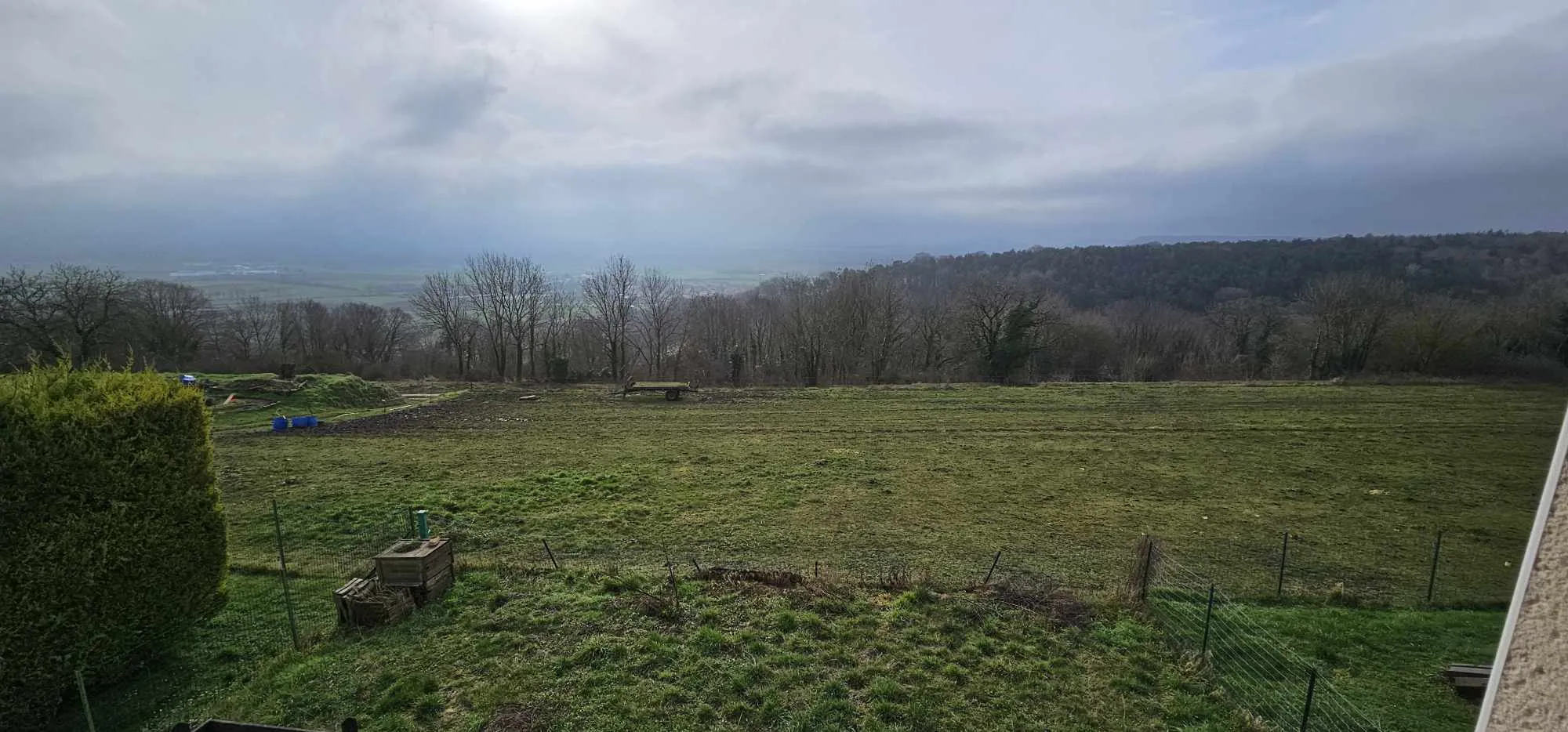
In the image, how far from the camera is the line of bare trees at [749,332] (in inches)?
1280

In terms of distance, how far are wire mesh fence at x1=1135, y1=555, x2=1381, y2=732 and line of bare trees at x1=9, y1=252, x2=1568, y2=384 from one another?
2731 centimetres

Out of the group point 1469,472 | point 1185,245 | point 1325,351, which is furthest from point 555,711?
point 1185,245

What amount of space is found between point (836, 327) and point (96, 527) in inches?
1599

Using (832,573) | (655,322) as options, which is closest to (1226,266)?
(655,322)

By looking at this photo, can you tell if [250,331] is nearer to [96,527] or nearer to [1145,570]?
[96,527]

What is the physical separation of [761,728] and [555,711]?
6.56 feet

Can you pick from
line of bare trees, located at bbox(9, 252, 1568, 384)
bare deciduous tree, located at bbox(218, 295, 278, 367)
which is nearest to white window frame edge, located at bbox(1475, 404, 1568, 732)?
line of bare trees, located at bbox(9, 252, 1568, 384)

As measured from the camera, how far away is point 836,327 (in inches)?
1770

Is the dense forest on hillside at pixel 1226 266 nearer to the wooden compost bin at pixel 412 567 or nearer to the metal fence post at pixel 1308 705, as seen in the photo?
the metal fence post at pixel 1308 705

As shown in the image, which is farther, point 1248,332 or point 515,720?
point 1248,332

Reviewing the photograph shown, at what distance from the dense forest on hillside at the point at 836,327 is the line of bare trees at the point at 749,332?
6.1 inches

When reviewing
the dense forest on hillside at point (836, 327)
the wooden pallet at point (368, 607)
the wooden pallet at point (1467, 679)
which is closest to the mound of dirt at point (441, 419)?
the dense forest on hillside at point (836, 327)

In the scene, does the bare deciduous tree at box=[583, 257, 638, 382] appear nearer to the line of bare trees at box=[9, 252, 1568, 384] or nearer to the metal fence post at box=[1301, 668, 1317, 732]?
the line of bare trees at box=[9, 252, 1568, 384]

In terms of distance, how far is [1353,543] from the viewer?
11.0m
